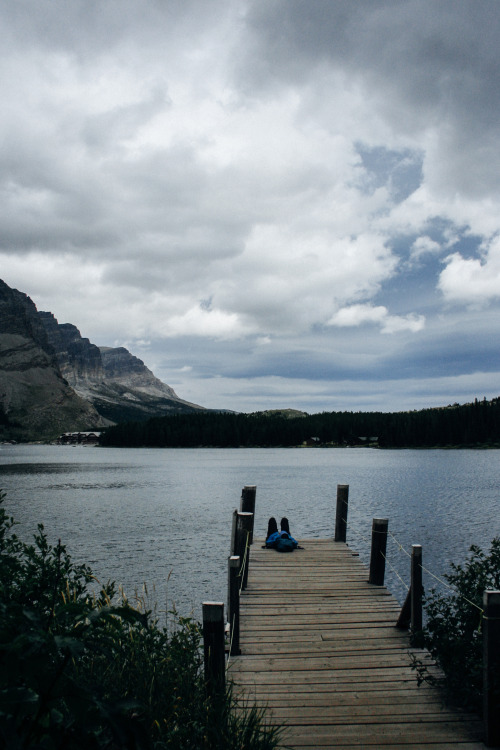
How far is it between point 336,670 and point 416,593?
6.67 ft

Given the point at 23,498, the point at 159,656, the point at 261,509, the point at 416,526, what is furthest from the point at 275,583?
the point at 23,498

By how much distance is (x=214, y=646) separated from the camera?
640 centimetres

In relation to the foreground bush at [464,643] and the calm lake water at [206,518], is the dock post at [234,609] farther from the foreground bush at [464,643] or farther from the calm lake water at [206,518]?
the foreground bush at [464,643]

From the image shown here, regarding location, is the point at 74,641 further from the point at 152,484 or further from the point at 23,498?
the point at 152,484

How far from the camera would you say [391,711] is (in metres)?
6.60

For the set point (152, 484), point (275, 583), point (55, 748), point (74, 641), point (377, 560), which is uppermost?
point (74, 641)

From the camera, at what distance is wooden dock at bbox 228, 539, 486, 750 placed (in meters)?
6.16

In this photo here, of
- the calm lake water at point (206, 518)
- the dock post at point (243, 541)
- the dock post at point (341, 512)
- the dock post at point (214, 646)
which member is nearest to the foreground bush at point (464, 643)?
the dock post at point (214, 646)

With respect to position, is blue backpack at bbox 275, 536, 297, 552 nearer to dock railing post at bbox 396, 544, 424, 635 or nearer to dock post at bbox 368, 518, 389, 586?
dock post at bbox 368, 518, 389, 586

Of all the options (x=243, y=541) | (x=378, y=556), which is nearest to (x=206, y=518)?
(x=243, y=541)

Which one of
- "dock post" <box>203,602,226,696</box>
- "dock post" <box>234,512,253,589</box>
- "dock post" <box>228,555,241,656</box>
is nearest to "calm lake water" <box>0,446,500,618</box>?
"dock post" <box>234,512,253,589</box>

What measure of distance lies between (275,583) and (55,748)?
10193 millimetres

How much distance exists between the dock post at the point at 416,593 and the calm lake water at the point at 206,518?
471 centimetres

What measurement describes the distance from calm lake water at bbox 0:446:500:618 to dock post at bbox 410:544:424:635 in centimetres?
471
